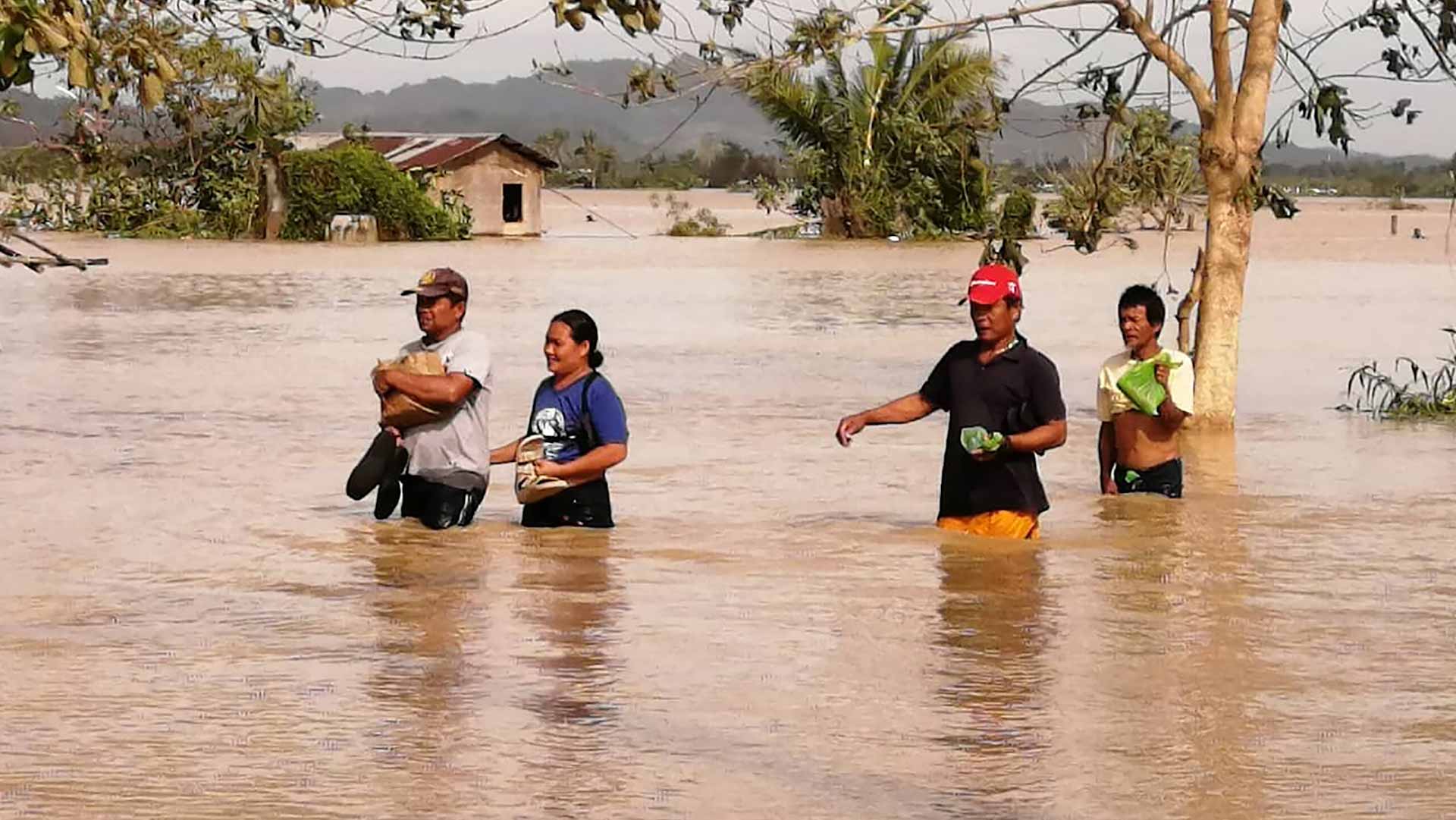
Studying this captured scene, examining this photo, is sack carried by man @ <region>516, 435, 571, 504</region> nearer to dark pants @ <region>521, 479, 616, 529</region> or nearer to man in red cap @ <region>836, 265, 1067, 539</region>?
dark pants @ <region>521, 479, 616, 529</region>

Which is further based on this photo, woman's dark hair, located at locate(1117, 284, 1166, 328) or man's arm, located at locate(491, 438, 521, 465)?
woman's dark hair, located at locate(1117, 284, 1166, 328)

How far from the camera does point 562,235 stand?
57656 mm

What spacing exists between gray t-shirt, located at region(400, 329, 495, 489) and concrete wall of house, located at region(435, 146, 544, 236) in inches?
1782

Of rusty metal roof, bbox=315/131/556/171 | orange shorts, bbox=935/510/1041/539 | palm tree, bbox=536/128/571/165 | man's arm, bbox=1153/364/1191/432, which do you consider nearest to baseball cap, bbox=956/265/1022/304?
orange shorts, bbox=935/510/1041/539

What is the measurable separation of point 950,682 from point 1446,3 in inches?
380

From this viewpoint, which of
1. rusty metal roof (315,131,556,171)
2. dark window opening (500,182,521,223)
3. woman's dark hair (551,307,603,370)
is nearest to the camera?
woman's dark hair (551,307,603,370)

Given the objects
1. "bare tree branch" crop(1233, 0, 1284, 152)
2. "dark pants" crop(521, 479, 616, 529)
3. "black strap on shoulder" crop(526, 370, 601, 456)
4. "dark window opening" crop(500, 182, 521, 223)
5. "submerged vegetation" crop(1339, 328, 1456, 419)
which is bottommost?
"submerged vegetation" crop(1339, 328, 1456, 419)

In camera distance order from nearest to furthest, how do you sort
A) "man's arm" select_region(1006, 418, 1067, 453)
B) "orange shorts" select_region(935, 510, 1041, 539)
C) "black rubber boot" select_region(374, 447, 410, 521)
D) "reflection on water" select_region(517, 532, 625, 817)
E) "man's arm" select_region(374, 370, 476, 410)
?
"reflection on water" select_region(517, 532, 625, 817) < "man's arm" select_region(1006, 418, 1067, 453) < "orange shorts" select_region(935, 510, 1041, 539) < "man's arm" select_region(374, 370, 476, 410) < "black rubber boot" select_region(374, 447, 410, 521)

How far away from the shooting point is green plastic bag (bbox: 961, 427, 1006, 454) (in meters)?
9.27

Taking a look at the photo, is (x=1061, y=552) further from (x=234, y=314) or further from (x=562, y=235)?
(x=562, y=235)

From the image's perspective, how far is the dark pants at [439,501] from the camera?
34.2 feet

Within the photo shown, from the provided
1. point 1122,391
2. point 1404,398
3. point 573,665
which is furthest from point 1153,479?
point 1404,398

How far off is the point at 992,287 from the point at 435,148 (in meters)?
48.1

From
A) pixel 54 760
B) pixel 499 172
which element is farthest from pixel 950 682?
pixel 499 172
